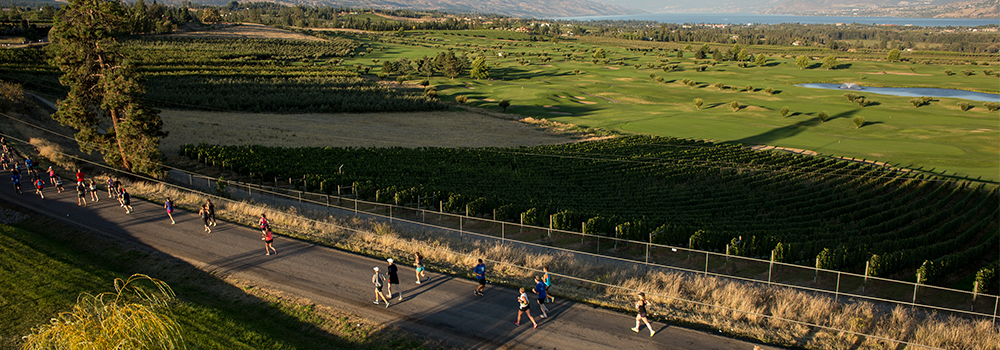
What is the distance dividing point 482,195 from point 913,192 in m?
30.1

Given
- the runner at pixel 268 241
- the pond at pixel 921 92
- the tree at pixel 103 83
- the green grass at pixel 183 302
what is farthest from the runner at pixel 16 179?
the pond at pixel 921 92

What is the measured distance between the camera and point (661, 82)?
128 metres

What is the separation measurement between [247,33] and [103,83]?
497 ft

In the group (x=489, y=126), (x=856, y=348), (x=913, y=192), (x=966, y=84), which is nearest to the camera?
(x=856, y=348)

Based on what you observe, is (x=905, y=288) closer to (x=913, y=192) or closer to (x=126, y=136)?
(x=913, y=192)

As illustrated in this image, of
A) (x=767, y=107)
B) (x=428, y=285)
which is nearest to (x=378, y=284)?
(x=428, y=285)

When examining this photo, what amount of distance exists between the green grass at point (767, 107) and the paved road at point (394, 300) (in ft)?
164

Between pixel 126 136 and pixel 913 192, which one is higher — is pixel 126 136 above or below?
above

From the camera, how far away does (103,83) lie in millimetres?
31562

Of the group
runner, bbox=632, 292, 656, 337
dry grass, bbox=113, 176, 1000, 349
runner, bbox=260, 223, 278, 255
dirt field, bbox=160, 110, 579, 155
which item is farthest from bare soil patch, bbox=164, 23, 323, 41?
runner, bbox=632, 292, 656, 337

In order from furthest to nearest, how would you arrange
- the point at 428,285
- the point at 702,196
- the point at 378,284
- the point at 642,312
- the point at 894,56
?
the point at 894,56
the point at 702,196
the point at 428,285
the point at 378,284
the point at 642,312

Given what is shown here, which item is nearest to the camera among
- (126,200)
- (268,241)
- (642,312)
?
(642,312)

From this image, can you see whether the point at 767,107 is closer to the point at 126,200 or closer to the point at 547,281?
the point at 547,281

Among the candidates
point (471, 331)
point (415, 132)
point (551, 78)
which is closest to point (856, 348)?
point (471, 331)
